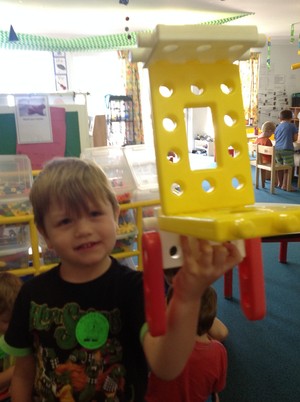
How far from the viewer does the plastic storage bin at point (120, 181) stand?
160 cm

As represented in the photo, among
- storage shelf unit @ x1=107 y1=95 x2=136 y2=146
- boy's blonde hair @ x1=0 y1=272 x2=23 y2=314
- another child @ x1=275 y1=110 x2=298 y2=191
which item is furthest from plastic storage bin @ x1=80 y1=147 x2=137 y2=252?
storage shelf unit @ x1=107 y1=95 x2=136 y2=146

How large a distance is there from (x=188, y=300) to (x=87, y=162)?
1.25 ft

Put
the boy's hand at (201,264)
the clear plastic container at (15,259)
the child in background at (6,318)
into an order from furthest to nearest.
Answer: the clear plastic container at (15,259)
the child in background at (6,318)
the boy's hand at (201,264)

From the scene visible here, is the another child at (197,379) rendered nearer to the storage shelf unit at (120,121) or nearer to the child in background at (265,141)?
the child in background at (265,141)

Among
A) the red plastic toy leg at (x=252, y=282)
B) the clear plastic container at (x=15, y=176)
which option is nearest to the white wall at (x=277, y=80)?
the clear plastic container at (x=15, y=176)

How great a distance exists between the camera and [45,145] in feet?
5.80

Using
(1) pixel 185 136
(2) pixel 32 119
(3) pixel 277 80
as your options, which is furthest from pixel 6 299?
(3) pixel 277 80

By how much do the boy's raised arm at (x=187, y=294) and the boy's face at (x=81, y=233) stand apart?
0.62ft

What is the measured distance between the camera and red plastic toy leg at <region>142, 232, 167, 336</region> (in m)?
0.40

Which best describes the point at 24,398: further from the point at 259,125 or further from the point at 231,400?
the point at 259,125

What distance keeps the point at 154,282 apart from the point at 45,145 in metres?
1.51

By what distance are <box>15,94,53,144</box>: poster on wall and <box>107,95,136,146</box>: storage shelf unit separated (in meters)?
5.00

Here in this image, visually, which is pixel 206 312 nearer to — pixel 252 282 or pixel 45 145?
pixel 252 282

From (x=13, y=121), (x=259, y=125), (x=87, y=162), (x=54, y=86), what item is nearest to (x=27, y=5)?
(x=54, y=86)
